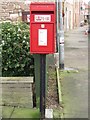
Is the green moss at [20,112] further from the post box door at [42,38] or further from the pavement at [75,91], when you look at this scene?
the post box door at [42,38]

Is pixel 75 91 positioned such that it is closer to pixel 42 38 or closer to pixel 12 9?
pixel 42 38

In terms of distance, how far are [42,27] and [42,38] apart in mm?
176

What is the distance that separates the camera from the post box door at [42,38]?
520 cm

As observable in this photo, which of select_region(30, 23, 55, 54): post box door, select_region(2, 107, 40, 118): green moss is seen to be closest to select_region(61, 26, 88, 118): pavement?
select_region(2, 107, 40, 118): green moss

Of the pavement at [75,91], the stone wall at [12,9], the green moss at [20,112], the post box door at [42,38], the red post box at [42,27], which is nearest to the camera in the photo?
the red post box at [42,27]

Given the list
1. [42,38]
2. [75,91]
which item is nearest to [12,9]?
[75,91]

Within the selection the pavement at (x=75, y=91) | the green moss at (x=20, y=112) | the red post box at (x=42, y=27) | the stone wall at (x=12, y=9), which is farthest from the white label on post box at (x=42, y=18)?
the stone wall at (x=12, y=9)

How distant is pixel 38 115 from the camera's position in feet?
18.7

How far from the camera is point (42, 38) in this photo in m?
5.23

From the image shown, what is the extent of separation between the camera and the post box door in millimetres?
5195

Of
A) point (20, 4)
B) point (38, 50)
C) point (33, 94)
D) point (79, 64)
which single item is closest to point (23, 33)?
point (33, 94)

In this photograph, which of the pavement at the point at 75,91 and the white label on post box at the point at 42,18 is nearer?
the white label on post box at the point at 42,18

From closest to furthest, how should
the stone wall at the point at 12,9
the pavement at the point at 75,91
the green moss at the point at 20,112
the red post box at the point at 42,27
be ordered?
the red post box at the point at 42,27 → the green moss at the point at 20,112 → the pavement at the point at 75,91 → the stone wall at the point at 12,9

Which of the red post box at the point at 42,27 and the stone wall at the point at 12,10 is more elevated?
the stone wall at the point at 12,10
